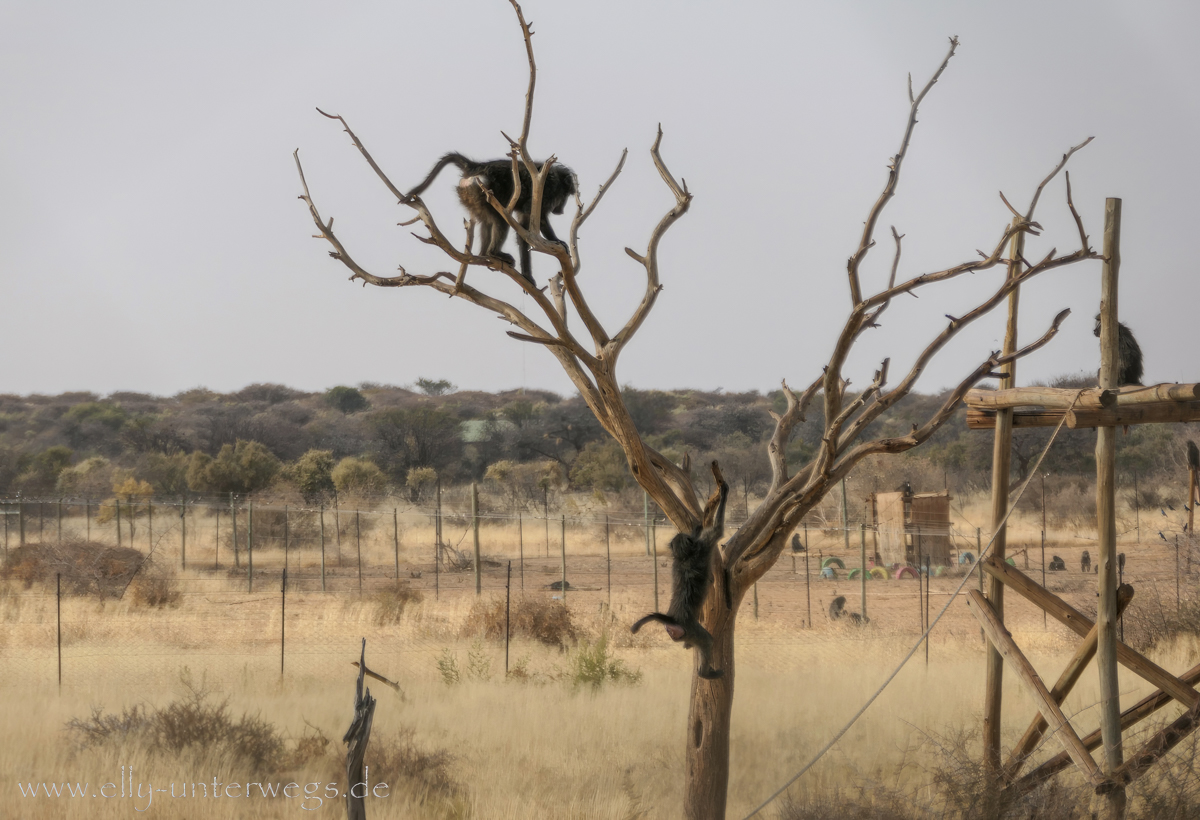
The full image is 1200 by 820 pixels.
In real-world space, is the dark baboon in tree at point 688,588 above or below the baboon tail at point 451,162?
below

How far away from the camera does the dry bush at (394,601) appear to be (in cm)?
1363

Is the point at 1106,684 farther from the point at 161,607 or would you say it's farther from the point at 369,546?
the point at 369,546

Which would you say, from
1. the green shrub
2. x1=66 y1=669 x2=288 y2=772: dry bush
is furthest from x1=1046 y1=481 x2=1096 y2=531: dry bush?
x1=66 y1=669 x2=288 y2=772: dry bush

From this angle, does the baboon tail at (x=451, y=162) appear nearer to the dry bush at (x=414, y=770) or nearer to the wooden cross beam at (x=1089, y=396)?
the wooden cross beam at (x=1089, y=396)

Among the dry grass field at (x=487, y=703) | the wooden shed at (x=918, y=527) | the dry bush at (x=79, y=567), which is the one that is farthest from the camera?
the wooden shed at (x=918, y=527)

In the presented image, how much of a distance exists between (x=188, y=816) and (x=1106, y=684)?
16.6 feet

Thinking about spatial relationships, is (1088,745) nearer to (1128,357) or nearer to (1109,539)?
(1109,539)

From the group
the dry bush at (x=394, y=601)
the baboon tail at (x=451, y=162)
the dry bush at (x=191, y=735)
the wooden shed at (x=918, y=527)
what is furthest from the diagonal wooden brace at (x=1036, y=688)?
the wooden shed at (x=918, y=527)

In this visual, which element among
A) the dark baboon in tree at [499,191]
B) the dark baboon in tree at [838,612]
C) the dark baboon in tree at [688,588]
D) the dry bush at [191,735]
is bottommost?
the dark baboon in tree at [838,612]

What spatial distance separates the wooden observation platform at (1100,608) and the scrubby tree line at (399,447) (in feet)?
72.2

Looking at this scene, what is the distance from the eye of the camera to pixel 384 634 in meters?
Result: 12.7

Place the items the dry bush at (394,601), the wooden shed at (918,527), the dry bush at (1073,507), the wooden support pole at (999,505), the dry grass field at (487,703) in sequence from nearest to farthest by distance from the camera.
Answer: the wooden support pole at (999,505) < the dry grass field at (487,703) < the dry bush at (394,601) < the wooden shed at (918,527) < the dry bush at (1073,507)

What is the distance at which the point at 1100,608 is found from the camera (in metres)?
4.60

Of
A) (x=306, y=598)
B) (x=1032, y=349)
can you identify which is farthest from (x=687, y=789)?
(x=306, y=598)
